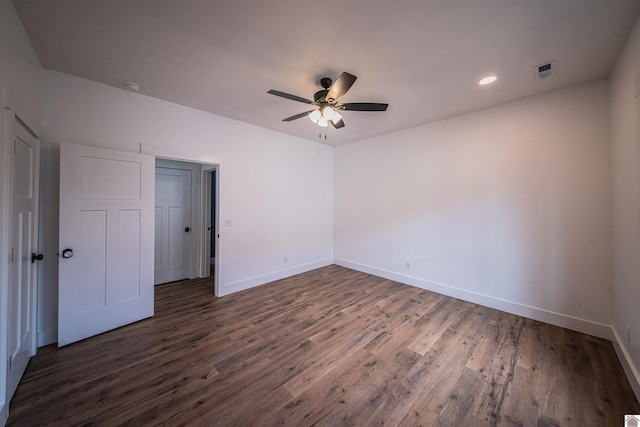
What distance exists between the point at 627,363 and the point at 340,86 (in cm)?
338

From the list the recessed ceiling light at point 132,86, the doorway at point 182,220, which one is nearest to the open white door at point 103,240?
the recessed ceiling light at point 132,86

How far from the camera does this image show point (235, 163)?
363cm

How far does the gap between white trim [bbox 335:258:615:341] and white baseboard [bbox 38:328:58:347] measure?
4433mm

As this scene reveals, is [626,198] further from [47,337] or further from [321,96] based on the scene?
[47,337]

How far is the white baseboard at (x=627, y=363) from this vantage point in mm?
1696

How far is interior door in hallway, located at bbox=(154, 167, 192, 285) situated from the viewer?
4.05m

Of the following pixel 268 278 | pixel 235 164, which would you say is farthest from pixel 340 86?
pixel 268 278

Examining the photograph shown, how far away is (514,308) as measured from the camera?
2965mm

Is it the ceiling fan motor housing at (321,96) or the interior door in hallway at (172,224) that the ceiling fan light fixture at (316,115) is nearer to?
the ceiling fan motor housing at (321,96)

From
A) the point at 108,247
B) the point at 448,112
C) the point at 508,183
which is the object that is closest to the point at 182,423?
the point at 108,247

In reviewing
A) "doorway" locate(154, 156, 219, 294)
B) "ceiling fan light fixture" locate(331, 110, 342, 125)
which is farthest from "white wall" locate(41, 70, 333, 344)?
"ceiling fan light fixture" locate(331, 110, 342, 125)

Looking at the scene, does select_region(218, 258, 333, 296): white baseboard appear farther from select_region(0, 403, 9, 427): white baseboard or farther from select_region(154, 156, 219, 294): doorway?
select_region(0, 403, 9, 427): white baseboard

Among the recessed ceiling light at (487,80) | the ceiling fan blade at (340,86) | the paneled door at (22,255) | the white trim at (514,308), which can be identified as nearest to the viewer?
the paneled door at (22,255)

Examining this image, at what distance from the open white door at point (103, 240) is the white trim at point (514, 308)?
3.83m
